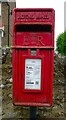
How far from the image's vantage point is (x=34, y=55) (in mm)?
3875

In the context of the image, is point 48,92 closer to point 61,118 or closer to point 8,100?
point 61,118

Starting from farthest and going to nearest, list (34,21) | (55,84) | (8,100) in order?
(55,84) → (8,100) → (34,21)

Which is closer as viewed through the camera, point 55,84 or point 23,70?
point 23,70

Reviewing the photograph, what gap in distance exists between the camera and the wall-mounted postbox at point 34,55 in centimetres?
387

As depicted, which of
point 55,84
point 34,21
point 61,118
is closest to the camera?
point 34,21

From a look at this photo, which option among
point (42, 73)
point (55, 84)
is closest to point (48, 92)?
point (42, 73)

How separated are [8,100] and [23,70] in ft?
4.28

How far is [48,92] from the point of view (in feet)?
12.8

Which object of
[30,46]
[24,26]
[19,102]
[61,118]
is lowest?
[61,118]

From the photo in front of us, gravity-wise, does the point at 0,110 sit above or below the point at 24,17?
below

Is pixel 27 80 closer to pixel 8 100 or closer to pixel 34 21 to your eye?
pixel 34 21

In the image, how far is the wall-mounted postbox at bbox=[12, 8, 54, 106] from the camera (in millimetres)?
3865

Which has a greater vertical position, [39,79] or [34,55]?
[34,55]

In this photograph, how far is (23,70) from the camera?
3889mm
